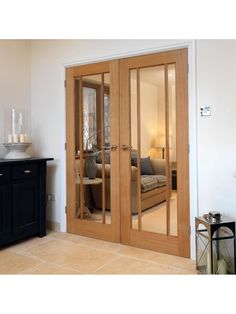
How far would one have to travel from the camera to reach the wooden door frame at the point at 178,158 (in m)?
2.83

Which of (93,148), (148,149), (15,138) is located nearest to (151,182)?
(148,149)

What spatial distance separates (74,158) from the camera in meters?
3.61

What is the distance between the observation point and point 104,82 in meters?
3.33

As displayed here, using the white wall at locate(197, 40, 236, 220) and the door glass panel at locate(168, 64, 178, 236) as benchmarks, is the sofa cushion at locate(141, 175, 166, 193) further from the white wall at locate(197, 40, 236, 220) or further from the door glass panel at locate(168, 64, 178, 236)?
the white wall at locate(197, 40, 236, 220)

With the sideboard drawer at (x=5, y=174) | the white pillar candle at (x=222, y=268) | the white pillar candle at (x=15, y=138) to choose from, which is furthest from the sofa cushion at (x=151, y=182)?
the white pillar candle at (x=15, y=138)

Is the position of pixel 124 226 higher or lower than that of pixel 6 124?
lower

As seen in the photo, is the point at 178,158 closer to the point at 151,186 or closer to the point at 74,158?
the point at 151,186

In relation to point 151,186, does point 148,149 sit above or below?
above

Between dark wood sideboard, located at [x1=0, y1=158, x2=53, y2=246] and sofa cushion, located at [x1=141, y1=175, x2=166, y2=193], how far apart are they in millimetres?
1219

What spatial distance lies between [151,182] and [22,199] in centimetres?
148

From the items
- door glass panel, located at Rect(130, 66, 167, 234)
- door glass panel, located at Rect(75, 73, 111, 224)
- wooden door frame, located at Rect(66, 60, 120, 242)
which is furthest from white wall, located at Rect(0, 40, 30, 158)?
door glass panel, located at Rect(130, 66, 167, 234)

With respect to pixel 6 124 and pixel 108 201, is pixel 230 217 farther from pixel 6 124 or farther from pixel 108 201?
pixel 6 124

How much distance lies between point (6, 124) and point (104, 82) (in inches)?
54.2
